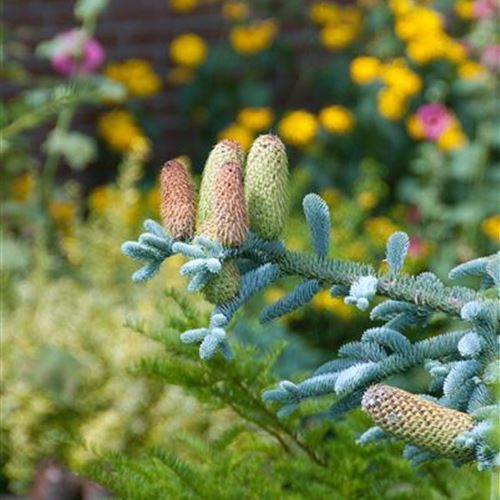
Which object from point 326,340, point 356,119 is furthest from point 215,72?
point 326,340

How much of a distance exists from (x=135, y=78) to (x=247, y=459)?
15.0 ft

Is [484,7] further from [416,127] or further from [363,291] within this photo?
[363,291]

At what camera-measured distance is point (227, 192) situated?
1.19 meters

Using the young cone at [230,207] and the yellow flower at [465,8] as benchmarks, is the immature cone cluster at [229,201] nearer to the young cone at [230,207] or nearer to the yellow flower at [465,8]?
the young cone at [230,207]

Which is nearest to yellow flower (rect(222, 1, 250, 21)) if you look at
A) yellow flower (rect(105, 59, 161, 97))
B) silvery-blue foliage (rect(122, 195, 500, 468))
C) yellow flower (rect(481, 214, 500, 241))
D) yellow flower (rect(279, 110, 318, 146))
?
yellow flower (rect(105, 59, 161, 97))

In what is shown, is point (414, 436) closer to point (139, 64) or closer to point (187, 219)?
point (187, 219)

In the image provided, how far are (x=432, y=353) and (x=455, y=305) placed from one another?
5 centimetres

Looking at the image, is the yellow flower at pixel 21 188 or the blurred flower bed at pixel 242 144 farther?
the yellow flower at pixel 21 188

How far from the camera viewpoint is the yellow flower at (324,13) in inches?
260

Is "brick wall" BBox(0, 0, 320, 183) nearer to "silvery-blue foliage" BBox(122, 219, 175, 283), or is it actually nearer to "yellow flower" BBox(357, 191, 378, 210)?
"yellow flower" BBox(357, 191, 378, 210)

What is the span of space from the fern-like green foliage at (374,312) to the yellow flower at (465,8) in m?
4.53

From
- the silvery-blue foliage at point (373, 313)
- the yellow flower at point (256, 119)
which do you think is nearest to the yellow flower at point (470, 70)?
the yellow flower at point (256, 119)

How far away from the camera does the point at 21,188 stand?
559 cm

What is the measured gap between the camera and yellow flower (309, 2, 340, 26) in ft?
21.7
